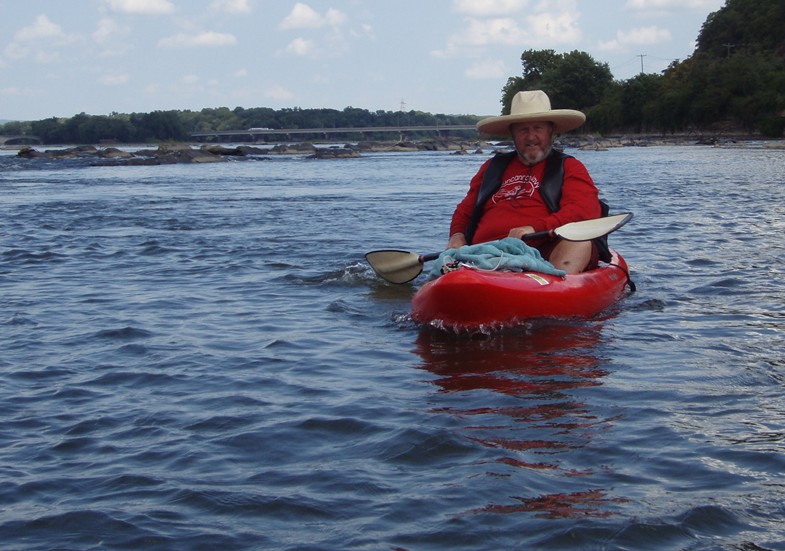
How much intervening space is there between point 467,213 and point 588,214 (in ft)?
3.63

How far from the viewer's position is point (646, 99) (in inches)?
3831

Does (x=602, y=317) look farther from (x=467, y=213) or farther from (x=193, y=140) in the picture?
(x=193, y=140)

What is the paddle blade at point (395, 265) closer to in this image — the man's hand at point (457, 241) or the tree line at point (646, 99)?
the man's hand at point (457, 241)

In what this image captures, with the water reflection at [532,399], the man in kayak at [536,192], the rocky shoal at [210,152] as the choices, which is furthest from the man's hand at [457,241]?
the rocky shoal at [210,152]

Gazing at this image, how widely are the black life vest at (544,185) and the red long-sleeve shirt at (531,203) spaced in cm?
4

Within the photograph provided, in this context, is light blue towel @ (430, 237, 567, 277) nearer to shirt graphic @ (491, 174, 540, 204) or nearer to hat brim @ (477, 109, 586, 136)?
shirt graphic @ (491, 174, 540, 204)

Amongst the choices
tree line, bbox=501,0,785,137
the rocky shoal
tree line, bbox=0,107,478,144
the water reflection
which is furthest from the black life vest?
tree line, bbox=0,107,478,144

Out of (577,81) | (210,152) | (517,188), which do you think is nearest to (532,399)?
(517,188)

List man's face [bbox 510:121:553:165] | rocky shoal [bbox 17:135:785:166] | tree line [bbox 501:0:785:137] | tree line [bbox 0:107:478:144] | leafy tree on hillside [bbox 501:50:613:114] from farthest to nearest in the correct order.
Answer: tree line [bbox 0:107:478:144] → leafy tree on hillside [bbox 501:50:613:114] → tree line [bbox 501:0:785:137] → rocky shoal [bbox 17:135:785:166] → man's face [bbox 510:121:553:165]

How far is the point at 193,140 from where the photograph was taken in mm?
151250

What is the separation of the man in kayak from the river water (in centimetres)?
78

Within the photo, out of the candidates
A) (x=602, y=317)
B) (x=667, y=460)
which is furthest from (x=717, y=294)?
(x=667, y=460)

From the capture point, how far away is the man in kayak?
7703 mm

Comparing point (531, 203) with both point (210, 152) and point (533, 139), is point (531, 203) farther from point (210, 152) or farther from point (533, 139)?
point (210, 152)
